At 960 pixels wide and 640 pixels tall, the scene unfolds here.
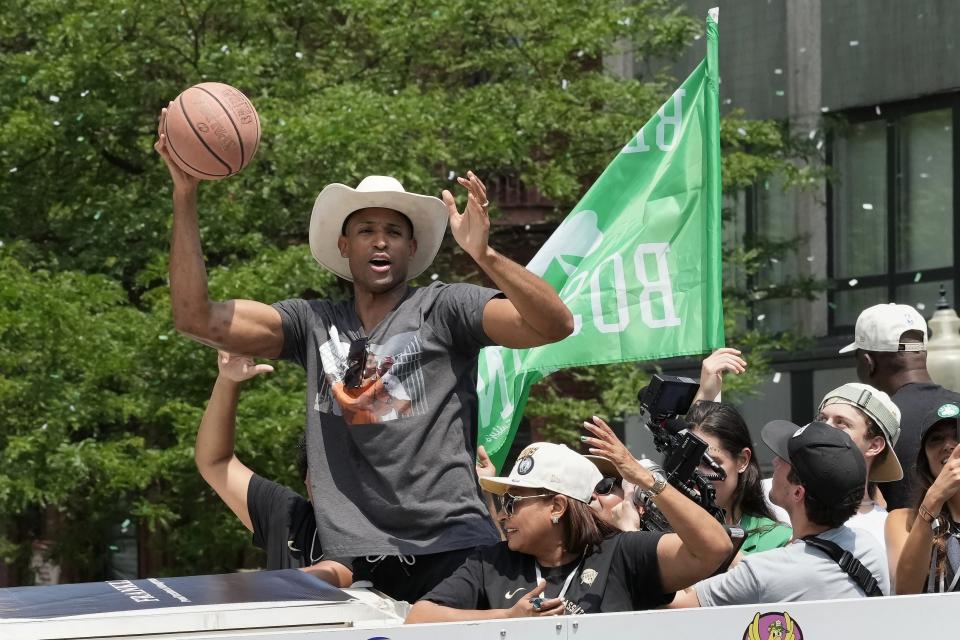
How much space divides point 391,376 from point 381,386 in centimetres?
4

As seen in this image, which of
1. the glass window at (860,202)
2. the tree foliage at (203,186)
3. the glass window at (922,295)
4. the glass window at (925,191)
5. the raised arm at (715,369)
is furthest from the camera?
the glass window at (860,202)

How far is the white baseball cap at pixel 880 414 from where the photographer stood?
16.7 feet

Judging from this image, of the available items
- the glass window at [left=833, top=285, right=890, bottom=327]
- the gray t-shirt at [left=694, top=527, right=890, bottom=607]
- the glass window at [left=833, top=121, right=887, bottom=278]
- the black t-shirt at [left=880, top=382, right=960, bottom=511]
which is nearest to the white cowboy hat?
the gray t-shirt at [left=694, top=527, right=890, bottom=607]

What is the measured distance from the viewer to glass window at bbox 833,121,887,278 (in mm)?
19000

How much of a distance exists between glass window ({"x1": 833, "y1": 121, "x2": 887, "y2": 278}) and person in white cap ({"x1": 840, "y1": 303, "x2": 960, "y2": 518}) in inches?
526

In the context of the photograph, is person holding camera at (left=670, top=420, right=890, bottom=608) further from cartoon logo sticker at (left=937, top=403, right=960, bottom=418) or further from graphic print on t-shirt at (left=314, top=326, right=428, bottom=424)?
graphic print on t-shirt at (left=314, top=326, right=428, bottom=424)

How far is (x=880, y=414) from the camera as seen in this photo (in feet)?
16.6

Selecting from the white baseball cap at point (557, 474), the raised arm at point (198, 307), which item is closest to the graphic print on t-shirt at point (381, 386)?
the raised arm at point (198, 307)

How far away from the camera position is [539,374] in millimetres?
7184

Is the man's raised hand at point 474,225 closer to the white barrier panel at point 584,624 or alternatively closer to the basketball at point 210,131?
the basketball at point 210,131

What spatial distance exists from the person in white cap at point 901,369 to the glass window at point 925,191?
12954mm

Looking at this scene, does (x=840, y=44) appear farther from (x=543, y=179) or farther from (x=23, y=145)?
(x=23, y=145)

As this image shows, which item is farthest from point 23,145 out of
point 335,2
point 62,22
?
point 335,2

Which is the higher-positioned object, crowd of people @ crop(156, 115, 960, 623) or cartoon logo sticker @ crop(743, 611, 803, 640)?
crowd of people @ crop(156, 115, 960, 623)
